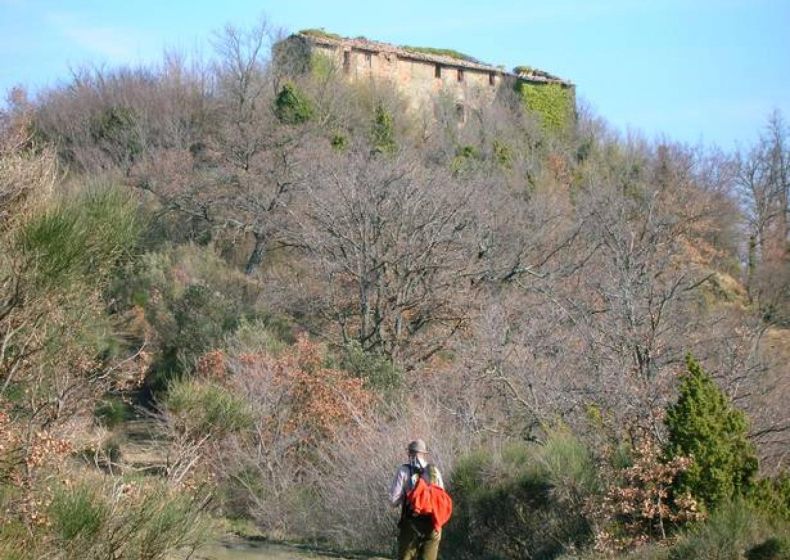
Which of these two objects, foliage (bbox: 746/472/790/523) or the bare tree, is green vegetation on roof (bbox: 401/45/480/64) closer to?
the bare tree

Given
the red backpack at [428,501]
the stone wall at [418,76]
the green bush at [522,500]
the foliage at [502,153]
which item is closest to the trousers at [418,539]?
the red backpack at [428,501]

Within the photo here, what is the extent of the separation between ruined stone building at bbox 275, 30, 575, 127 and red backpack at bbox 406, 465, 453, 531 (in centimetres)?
4475

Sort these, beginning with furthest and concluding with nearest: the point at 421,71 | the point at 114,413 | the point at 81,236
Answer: the point at 421,71 → the point at 114,413 → the point at 81,236

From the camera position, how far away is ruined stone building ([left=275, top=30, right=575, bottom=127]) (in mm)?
53938

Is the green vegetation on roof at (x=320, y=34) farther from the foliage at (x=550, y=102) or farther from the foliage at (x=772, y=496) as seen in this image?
the foliage at (x=772, y=496)

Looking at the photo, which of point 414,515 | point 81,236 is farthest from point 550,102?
point 81,236

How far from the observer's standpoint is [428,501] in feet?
32.9

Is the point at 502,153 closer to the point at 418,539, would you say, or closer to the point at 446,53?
the point at 446,53

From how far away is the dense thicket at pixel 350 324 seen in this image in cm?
963

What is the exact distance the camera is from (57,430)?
32.1ft

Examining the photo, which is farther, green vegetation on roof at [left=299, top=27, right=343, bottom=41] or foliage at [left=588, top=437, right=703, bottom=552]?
green vegetation on roof at [left=299, top=27, right=343, bottom=41]

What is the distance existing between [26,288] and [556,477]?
7.75 meters

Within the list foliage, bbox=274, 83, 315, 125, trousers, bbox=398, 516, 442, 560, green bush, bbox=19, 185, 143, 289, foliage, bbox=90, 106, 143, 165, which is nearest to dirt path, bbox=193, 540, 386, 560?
trousers, bbox=398, 516, 442, 560

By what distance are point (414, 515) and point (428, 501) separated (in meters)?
0.23
